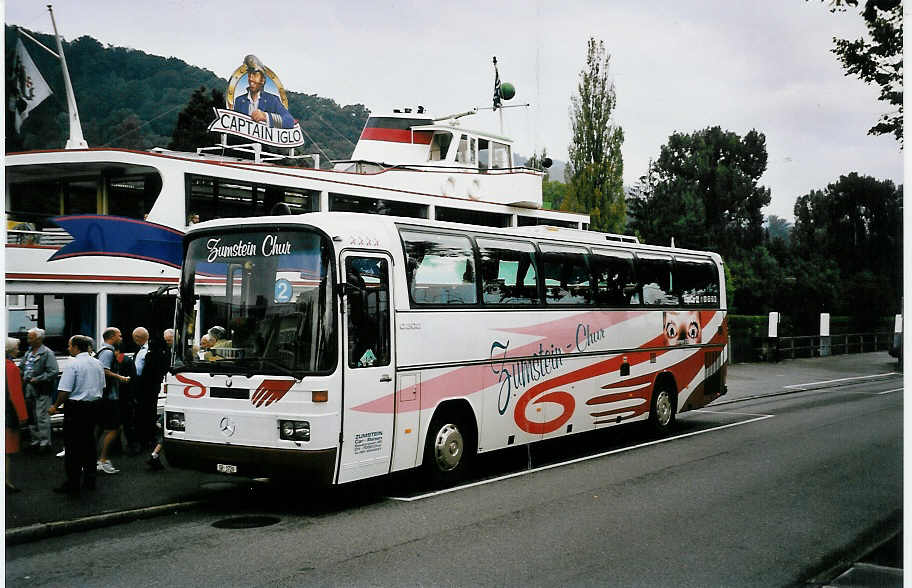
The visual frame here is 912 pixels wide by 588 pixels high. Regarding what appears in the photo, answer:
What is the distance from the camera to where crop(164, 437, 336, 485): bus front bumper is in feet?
29.2

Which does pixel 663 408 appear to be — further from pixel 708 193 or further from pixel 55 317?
pixel 708 193

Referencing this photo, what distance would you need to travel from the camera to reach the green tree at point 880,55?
10.9 metres

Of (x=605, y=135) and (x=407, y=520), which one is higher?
(x=605, y=135)

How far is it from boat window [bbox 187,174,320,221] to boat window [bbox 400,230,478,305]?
6.36m

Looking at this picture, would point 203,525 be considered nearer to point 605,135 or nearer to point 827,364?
point 605,135

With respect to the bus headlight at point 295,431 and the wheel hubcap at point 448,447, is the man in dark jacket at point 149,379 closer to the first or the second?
the bus headlight at point 295,431

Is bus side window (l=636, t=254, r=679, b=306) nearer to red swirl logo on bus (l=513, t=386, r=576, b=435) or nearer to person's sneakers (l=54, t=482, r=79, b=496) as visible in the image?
red swirl logo on bus (l=513, t=386, r=576, b=435)

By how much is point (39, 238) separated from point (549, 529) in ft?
31.8

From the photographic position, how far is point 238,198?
16312 millimetres

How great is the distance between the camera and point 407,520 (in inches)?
346

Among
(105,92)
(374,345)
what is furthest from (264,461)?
(105,92)

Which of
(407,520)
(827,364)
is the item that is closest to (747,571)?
(407,520)

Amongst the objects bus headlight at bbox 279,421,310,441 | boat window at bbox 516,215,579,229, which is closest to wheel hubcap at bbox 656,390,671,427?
boat window at bbox 516,215,579,229

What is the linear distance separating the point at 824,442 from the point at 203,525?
10216 mm
